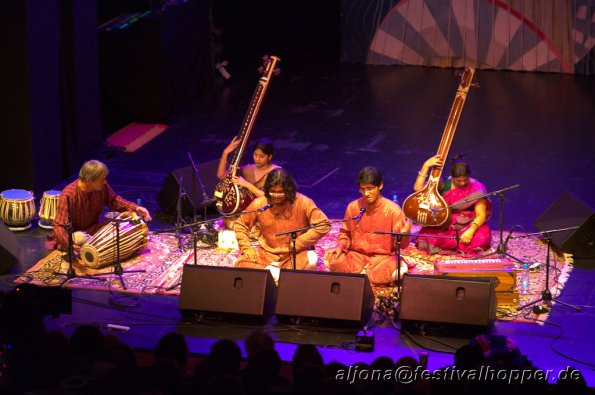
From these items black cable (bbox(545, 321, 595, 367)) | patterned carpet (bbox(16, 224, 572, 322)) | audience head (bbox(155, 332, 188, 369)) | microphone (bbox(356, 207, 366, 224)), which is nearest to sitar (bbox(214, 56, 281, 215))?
patterned carpet (bbox(16, 224, 572, 322))

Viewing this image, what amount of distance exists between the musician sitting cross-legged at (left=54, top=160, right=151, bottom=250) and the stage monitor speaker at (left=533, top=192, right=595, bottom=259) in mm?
3663

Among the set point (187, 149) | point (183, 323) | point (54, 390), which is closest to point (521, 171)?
point (187, 149)

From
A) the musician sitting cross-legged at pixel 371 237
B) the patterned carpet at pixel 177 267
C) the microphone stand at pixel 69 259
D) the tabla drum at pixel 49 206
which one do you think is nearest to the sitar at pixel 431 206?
the patterned carpet at pixel 177 267

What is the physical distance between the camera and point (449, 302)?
7613 millimetres

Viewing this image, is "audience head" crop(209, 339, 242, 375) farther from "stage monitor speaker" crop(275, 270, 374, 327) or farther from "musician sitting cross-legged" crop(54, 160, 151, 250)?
"musician sitting cross-legged" crop(54, 160, 151, 250)

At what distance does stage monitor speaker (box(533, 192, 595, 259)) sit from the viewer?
9.14m

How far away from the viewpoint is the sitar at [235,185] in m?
9.45

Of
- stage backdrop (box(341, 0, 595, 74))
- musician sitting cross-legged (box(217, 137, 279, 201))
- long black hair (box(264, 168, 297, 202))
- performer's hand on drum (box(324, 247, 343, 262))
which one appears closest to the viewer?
long black hair (box(264, 168, 297, 202))

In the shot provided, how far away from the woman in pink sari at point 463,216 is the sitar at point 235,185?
159cm

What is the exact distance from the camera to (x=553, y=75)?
51.8 feet

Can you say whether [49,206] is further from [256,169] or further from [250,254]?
[250,254]

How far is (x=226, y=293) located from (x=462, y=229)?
2548 mm

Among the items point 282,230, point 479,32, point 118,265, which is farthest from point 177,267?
point 479,32

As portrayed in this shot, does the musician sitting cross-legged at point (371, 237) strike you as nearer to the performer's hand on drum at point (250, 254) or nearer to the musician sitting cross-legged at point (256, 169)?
the performer's hand on drum at point (250, 254)
